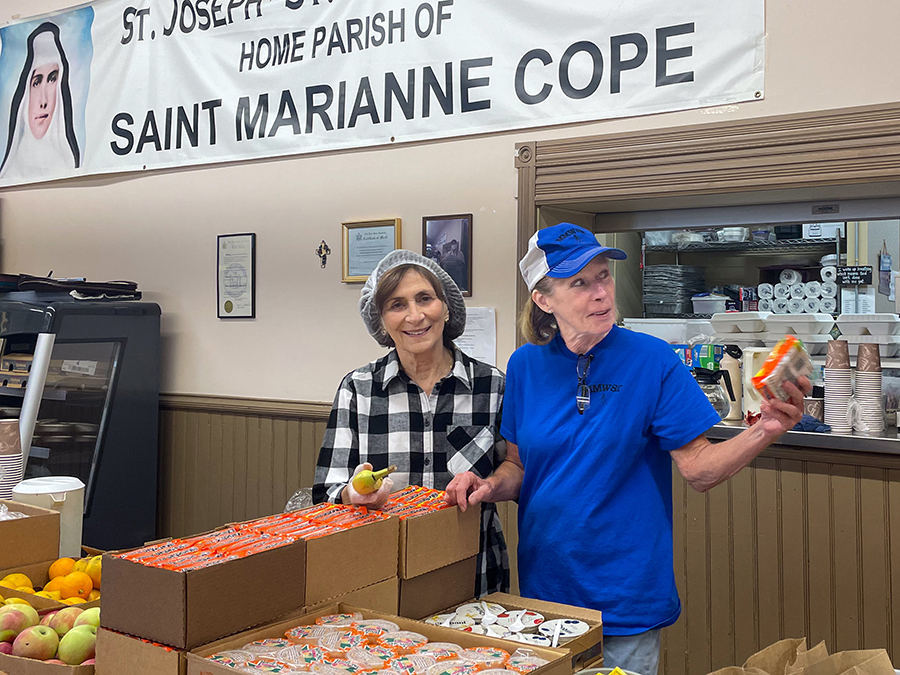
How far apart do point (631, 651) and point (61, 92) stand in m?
4.29

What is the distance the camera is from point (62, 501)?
7.28 ft

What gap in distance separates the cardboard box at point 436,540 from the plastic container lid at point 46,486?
1224mm

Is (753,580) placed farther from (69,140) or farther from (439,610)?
(69,140)

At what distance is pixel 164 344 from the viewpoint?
4.18 m

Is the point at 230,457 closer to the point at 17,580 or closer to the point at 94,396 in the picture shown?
the point at 94,396

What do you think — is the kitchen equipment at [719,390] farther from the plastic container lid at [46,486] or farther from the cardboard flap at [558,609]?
the plastic container lid at [46,486]

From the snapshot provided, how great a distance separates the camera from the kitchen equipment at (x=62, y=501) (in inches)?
86.1

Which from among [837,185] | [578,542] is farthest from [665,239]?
[578,542]

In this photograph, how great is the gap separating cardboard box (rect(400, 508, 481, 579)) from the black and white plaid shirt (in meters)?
0.30

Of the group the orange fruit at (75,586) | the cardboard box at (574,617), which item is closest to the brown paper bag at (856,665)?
the cardboard box at (574,617)

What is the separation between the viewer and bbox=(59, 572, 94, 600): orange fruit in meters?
1.89

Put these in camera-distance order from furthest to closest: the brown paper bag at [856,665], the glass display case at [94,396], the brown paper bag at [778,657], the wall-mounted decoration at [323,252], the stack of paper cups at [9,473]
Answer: the wall-mounted decoration at [323,252]
the glass display case at [94,396]
the stack of paper cups at [9,473]
the brown paper bag at [778,657]
the brown paper bag at [856,665]

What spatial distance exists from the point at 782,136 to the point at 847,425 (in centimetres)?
99

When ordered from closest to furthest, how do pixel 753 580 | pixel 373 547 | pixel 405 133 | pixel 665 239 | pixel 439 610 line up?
pixel 373 547, pixel 439 610, pixel 753 580, pixel 665 239, pixel 405 133
